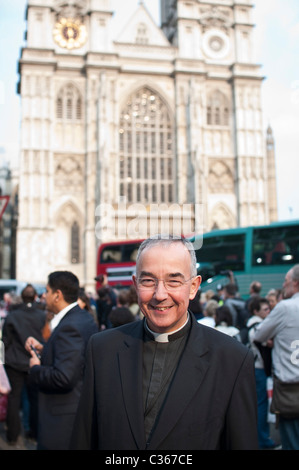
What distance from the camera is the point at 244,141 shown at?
101 feet

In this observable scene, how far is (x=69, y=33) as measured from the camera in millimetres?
29859

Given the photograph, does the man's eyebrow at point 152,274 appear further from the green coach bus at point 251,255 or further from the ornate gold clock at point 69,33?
the ornate gold clock at point 69,33

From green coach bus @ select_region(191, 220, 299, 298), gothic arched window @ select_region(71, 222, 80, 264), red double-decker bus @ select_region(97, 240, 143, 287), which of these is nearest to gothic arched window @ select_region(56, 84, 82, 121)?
gothic arched window @ select_region(71, 222, 80, 264)

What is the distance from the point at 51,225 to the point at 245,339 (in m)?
23.8

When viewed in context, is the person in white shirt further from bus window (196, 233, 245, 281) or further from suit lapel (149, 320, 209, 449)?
bus window (196, 233, 245, 281)

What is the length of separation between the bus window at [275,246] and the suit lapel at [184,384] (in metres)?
11.5

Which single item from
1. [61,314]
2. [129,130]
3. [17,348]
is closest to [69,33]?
[129,130]

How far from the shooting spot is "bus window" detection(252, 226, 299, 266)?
42.6ft

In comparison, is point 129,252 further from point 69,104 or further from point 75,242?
point 69,104

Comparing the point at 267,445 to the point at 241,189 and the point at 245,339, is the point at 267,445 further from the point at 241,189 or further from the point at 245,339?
the point at 241,189

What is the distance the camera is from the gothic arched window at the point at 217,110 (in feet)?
103

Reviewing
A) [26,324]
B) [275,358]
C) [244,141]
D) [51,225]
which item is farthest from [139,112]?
[275,358]

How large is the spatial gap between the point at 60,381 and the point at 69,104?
2842 centimetres

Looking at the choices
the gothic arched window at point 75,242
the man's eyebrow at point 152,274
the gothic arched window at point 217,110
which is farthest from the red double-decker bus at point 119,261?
the gothic arched window at point 217,110
